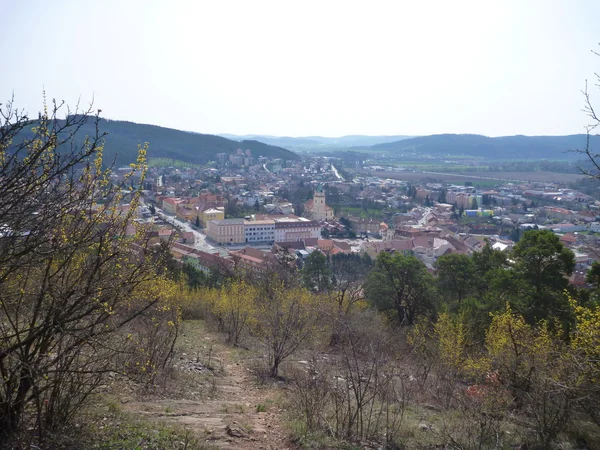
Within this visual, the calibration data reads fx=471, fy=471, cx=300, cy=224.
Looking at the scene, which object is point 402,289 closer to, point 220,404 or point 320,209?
point 220,404

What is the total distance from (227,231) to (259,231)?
11.3 feet

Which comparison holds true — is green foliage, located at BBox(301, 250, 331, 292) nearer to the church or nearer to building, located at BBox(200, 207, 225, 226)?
building, located at BBox(200, 207, 225, 226)

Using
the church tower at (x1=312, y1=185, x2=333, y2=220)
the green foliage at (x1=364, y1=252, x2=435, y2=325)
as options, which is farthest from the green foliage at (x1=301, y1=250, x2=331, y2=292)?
the church tower at (x1=312, y1=185, x2=333, y2=220)

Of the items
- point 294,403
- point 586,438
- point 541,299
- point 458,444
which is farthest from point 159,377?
point 541,299

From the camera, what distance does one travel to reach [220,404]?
6.60 metres

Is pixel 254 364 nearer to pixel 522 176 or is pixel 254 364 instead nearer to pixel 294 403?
pixel 294 403

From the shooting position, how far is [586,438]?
590 centimetres

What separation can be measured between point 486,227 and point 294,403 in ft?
167

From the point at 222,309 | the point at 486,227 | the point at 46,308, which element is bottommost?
the point at 486,227

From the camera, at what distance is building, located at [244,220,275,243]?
4709 centimetres

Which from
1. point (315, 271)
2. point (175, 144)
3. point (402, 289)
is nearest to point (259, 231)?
point (315, 271)

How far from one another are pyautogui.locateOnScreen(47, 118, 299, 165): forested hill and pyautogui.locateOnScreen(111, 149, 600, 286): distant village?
17238 millimetres

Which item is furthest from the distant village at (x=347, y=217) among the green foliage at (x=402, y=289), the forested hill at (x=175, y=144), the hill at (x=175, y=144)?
the forested hill at (x=175, y=144)

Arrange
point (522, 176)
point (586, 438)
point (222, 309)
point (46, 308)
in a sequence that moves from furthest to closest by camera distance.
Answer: point (522, 176)
point (222, 309)
point (586, 438)
point (46, 308)
